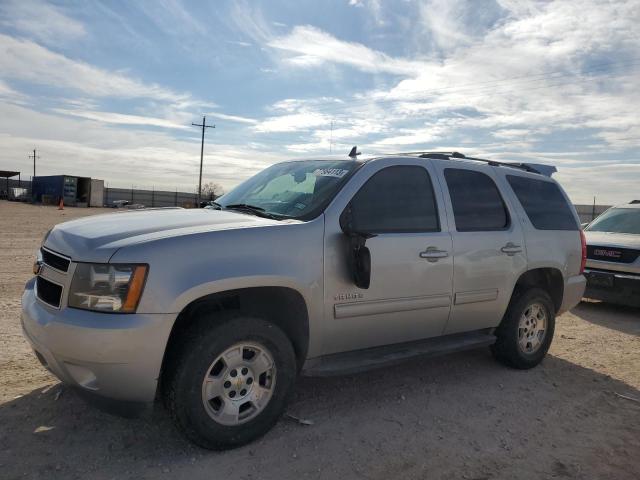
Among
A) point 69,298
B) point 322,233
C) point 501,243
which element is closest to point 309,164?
point 322,233

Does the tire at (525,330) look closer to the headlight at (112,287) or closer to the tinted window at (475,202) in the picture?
the tinted window at (475,202)

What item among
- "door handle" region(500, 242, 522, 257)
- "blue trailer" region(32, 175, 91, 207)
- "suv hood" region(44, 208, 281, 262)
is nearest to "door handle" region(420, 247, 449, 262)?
"door handle" region(500, 242, 522, 257)

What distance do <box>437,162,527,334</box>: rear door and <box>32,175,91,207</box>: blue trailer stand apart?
51719 mm

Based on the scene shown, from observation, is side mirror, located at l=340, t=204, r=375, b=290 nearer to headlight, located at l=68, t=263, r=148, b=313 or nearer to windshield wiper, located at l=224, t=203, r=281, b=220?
windshield wiper, located at l=224, t=203, r=281, b=220

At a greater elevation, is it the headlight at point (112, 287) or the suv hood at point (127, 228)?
the suv hood at point (127, 228)

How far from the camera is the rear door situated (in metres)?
4.46

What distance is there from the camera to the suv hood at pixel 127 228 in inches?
119

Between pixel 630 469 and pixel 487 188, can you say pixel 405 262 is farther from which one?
pixel 630 469

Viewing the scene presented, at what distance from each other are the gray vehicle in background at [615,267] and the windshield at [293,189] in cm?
589

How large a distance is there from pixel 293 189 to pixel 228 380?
160 centimetres

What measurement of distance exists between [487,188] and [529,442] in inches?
89.7

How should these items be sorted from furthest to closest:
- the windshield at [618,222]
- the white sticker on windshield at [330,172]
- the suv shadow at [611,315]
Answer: the windshield at [618,222] < the suv shadow at [611,315] < the white sticker on windshield at [330,172]

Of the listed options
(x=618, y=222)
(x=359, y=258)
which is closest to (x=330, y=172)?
(x=359, y=258)

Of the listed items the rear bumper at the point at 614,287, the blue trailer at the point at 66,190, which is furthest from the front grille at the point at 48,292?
the blue trailer at the point at 66,190
